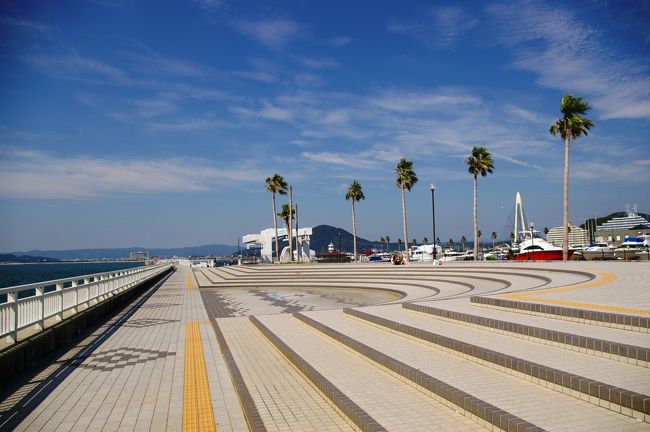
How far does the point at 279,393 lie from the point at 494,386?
2974 mm

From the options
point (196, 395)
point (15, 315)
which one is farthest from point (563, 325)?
point (15, 315)

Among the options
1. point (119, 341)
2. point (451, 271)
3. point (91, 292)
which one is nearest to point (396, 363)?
point (119, 341)

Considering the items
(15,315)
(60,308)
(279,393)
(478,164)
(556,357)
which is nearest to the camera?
(556,357)

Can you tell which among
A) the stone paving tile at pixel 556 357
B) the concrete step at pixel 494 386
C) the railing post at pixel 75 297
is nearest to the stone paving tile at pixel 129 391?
the railing post at pixel 75 297

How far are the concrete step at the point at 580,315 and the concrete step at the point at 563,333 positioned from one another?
0.41 feet

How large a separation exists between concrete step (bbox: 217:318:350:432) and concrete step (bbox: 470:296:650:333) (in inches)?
176

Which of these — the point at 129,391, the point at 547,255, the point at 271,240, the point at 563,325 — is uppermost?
the point at 271,240

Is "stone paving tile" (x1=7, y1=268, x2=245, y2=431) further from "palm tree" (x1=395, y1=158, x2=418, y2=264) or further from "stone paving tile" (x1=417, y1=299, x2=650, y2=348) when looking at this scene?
"palm tree" (x1=395, y1=158, x2=418, y2=264)

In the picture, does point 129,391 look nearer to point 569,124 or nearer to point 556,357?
point 556,357

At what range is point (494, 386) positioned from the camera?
5.61 m

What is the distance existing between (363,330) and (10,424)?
250 inches

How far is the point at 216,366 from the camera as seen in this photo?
8859 mm

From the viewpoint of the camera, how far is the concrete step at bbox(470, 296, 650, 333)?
6797 mm

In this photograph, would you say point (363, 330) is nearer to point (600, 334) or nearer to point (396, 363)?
point (396, 363)
